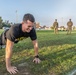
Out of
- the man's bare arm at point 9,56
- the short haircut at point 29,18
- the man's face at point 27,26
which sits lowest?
the man's bare arm at point 9,56

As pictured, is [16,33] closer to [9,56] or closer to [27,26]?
[27,26]

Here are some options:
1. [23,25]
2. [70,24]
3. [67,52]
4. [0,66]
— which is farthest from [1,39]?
[70,24]

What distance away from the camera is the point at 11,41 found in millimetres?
5098

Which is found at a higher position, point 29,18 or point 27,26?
point 29,18

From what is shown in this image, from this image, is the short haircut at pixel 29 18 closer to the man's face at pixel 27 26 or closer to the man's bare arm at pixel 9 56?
the man's face at pixel 27 26

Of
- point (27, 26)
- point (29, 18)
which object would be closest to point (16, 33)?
point (27, 26)

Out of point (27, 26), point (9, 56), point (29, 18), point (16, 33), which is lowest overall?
point (9, 56)

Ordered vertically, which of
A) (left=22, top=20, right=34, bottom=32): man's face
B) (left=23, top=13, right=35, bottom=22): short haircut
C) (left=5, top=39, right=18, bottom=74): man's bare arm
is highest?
(left=23, top=13, right=35, bottom=22): short haircut

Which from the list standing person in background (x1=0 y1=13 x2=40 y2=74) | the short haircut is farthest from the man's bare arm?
the short haircut

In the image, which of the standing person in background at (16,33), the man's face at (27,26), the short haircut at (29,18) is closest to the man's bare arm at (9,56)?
the standing person in background at (16,33)

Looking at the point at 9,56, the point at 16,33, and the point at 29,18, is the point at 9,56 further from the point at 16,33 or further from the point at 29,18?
the point at 29,18

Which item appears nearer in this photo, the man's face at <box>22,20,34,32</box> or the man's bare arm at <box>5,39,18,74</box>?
the man's face at <box>22,20,34,32</box>

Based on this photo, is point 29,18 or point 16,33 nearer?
point 29,18

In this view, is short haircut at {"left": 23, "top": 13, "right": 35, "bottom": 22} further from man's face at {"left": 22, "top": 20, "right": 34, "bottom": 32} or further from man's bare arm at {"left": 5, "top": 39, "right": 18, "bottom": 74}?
man's bare arm at {"left": 5, "top": 39, "right": 18, "bottom": 74}
